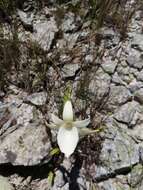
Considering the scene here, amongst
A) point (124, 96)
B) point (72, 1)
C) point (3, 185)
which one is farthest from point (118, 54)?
point (3, 185)

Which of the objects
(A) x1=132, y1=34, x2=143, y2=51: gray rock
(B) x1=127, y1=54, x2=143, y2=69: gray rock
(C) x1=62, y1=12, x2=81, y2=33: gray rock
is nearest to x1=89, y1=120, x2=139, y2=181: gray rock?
(B) x1=127, y1=54, x2=143, y2=69: gray rock

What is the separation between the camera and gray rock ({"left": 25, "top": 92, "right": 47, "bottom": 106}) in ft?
10.4

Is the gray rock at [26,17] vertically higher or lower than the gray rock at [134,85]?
higher

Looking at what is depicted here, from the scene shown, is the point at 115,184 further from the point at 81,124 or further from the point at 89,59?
the point at 89,59

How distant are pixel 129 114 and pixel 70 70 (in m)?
0.60

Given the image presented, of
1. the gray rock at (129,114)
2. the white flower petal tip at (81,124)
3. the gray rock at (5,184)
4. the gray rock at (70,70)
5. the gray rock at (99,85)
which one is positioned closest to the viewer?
the white flower petal tip at (81,124)

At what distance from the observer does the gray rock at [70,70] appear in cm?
336

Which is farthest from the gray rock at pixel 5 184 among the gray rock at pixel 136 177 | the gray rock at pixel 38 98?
the gray rock at pixel 136 177

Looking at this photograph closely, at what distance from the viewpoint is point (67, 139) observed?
2.61 m

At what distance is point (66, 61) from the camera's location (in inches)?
135

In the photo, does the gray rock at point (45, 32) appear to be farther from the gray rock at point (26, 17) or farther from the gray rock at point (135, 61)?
the gray rock at point (135, 61)

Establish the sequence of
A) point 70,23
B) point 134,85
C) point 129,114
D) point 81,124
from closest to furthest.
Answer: point 81,124, point 129,114, point 134,85, point 70,23

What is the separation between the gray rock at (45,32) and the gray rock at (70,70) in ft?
0.74

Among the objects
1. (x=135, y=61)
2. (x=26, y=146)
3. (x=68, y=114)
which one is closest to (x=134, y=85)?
(x=135, y=61)
